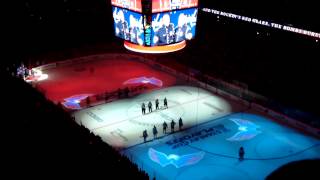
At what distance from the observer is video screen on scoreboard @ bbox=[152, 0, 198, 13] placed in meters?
20.4

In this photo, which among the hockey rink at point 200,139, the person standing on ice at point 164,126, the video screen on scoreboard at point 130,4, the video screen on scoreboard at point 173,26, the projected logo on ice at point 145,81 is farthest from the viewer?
the projected logo on ice at point 145,81

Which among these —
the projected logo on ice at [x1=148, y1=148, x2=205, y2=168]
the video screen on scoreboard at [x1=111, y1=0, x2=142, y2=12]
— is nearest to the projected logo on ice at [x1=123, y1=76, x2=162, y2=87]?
the projected logo on ice at [x1=148, y1=148, x2=205, y2=168]

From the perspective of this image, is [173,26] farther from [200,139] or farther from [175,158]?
[175,158]

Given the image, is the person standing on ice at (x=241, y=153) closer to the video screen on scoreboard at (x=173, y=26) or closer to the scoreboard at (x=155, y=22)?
the scoreboard at (x=155, y=22)

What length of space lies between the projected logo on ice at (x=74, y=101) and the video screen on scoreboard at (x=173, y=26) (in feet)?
33.6

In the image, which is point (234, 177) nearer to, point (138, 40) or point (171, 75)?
point (138, 40)

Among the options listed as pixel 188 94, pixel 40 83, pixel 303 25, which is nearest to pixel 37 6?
pixel 40 83

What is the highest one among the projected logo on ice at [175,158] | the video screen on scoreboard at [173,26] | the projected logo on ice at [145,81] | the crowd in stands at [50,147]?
the video screen on scoreboard at [173,26]

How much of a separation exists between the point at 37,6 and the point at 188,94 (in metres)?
24.3

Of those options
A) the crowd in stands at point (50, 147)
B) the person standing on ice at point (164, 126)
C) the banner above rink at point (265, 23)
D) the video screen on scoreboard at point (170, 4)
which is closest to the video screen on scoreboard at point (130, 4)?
the video screen on scoreboard at point (170, 4)

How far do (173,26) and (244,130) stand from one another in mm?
8659

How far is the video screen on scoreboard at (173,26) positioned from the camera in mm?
21031

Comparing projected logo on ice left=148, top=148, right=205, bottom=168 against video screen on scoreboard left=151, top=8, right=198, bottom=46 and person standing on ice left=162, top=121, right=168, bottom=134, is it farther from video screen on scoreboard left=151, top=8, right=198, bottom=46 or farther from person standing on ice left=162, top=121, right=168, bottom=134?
video screen on scoreboard left=151, top=8, right=198, bottom=46

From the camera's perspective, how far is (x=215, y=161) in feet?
70.6
